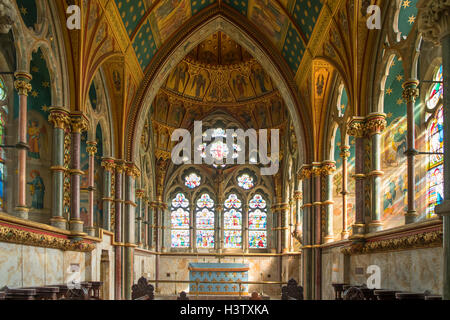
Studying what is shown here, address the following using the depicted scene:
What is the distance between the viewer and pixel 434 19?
7074 millimetres

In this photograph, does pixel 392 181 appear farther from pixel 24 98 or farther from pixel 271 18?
pixel 24 98

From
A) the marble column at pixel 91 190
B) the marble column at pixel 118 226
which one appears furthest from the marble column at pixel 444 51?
the marble column at pixel 118 226

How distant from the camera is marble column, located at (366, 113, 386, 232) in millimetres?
13312

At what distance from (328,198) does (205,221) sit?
14645mm

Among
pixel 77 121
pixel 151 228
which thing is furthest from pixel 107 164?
pixel 151 228

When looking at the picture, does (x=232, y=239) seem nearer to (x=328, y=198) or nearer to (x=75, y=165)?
(x=328, y=198)

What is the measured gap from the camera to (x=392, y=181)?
57.9 feet

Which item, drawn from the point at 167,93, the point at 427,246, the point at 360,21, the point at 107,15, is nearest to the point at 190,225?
the point at 167,93

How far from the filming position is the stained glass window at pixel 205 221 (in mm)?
31811

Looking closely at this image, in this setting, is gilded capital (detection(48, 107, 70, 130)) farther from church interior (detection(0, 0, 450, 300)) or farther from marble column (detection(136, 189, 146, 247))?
marble column (detection(136, 189, 146, 247))

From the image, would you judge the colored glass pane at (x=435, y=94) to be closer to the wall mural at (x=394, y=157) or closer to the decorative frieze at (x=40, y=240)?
the wall mural at (x=394, y=157)

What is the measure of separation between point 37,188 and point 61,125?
449 centimetres

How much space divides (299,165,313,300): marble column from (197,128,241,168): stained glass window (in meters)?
12.6

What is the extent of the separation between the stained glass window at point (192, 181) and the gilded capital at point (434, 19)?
85.0 feet
